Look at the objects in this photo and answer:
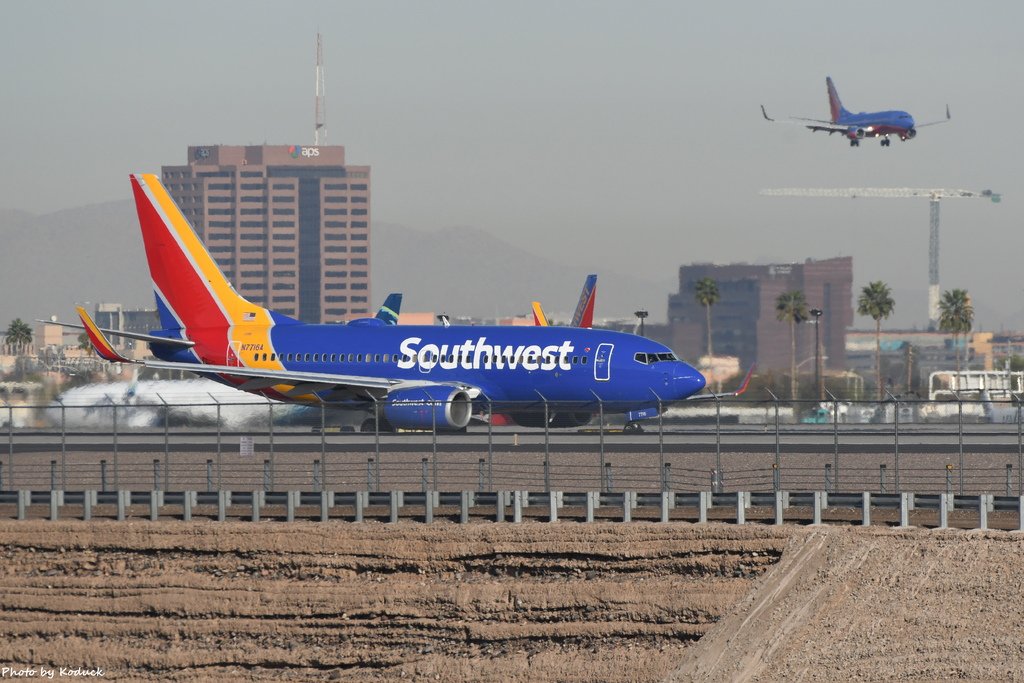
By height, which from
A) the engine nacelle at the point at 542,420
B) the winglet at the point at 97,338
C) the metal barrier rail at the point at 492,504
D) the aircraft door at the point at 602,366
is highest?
the winglet at the point at 97,338

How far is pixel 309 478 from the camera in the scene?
42688 millimetres

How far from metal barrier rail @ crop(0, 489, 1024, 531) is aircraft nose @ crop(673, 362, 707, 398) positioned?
17.8 metres

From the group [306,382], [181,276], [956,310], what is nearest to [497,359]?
[306,382]

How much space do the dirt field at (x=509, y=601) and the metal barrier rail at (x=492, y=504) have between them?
2.43 feet

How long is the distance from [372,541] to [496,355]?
2207cm

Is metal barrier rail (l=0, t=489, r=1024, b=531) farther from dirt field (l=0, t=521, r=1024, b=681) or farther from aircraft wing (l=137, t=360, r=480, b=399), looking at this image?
aircraft wing (l=137, t=360, r=480, b=399)

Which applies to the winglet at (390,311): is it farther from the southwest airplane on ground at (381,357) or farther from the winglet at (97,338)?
the winglet at (97,338)

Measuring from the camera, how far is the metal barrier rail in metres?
34.8

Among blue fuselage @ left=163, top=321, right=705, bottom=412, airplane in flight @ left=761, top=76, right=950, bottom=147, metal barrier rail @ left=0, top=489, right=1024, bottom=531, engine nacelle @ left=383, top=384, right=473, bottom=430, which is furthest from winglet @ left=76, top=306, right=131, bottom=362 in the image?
airplane in flight @ left=761, top=76, right=950, bottom=147

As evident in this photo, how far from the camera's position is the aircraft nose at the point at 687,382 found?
180ft

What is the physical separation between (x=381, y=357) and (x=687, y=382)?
1225 centimetres

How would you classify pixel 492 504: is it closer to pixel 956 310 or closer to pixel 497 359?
pixel 497 359

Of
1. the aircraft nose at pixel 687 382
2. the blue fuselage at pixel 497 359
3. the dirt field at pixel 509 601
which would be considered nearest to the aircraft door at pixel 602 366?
the blue fuselage at pixel 497 359

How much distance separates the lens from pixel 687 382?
54.9 metres
